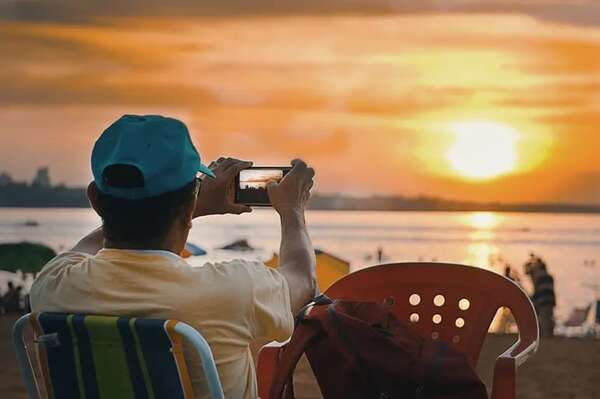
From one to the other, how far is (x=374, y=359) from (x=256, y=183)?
37 cm

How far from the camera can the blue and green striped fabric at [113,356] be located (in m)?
1.42

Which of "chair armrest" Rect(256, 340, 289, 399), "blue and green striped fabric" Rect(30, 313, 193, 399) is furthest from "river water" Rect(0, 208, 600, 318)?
"blue and green striped fabric" Rect(30, 313, 193, 399)

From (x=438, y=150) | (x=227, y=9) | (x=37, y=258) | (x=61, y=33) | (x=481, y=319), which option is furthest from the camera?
(x=438, y=150)

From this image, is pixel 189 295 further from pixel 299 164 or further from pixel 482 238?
pixel 482 238

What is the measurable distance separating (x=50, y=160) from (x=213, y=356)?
8.43 meters

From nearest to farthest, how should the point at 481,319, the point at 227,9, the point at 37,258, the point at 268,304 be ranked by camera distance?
1. the point at 268,304
2. the point at 481,319
3. the point at 37,258
4. the point at 227,9

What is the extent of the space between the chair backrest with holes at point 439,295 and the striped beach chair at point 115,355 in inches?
34.9

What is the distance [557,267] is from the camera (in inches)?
488

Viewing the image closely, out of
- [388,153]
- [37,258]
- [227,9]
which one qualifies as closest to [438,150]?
[388,153]

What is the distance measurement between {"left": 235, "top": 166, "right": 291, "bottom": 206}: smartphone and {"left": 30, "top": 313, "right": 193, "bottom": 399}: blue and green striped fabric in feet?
1.13

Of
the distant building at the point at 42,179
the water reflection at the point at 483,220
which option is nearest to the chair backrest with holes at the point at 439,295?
the distant building at the point at 42,179

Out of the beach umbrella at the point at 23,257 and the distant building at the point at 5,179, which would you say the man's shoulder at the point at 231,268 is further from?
the distant building at the point at 5,179

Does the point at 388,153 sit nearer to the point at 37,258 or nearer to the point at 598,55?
the point at 598,55

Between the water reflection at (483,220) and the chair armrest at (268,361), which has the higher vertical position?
the chair armrest at (268,361)
